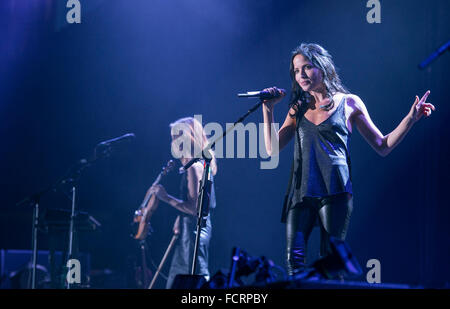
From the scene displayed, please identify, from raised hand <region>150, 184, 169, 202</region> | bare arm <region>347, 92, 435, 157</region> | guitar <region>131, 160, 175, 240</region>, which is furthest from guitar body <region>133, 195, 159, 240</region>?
bare arm <region>347, 92, 435, 157</region>

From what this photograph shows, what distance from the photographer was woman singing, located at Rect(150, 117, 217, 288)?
13.4ft

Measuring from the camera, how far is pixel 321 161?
2.79m

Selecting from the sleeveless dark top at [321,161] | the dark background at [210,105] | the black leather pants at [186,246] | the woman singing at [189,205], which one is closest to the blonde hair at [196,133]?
the woman singing at [189,205]

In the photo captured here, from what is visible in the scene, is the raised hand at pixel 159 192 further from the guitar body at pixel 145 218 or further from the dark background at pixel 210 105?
the dark background at pixel 210 105

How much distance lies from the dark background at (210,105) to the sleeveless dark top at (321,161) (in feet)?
6.63

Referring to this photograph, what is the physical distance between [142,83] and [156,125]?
46 centimetres

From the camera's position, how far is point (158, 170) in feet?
17.9

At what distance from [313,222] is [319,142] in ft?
1.44

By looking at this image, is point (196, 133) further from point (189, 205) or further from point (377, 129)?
point (377, 129)

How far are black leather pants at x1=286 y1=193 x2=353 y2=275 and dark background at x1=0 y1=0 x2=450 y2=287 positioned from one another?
6.89 feet

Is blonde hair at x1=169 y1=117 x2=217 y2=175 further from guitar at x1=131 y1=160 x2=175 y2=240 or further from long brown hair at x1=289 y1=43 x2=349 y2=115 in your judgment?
long brown hair at x1=289 y1=43 x2=349 y2=115

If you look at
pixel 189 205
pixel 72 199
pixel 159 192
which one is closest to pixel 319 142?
pixel 189 205
